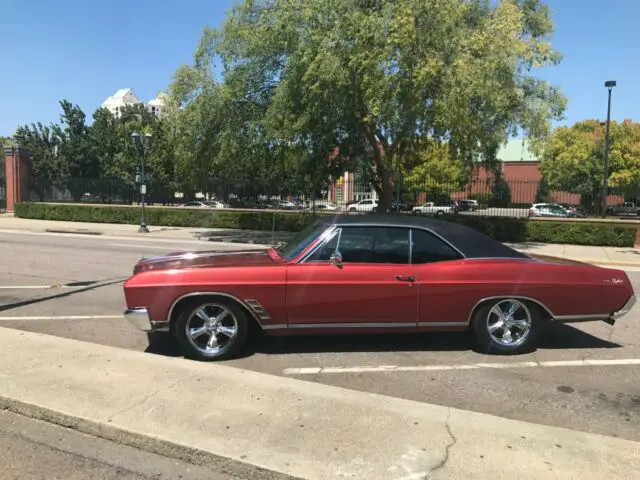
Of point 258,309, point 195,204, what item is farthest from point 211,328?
point 195,204

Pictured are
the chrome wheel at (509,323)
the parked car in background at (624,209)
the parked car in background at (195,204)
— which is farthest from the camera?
the parked car in background at (624,209)

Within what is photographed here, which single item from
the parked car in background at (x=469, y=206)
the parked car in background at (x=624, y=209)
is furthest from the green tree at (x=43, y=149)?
the parked car in background at (x=624, y=209)

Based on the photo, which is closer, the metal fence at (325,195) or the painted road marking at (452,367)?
the painted road marking at (452,367)

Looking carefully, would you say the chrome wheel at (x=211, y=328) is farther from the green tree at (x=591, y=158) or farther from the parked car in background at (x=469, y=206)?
the green tree at (x=591, y=158)

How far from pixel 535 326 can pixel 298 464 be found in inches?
134

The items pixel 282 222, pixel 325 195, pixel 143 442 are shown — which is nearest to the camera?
pixel 143 442

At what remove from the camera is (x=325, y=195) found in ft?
86.3

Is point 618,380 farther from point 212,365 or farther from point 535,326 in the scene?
point 212,365

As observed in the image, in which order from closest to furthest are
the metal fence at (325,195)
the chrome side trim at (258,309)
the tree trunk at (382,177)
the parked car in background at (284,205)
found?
the chrome side trim at (258,309), the tree trunk at (382,177), the metal fence at (325,195), the parked car in background at (284,205)

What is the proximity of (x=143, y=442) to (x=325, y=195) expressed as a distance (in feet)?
75.5

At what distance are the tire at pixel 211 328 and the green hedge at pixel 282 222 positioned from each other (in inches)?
320

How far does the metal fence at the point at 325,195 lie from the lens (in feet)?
74.4

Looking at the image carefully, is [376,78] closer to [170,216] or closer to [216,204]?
[216,204]

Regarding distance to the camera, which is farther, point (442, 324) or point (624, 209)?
point (624, 209)
